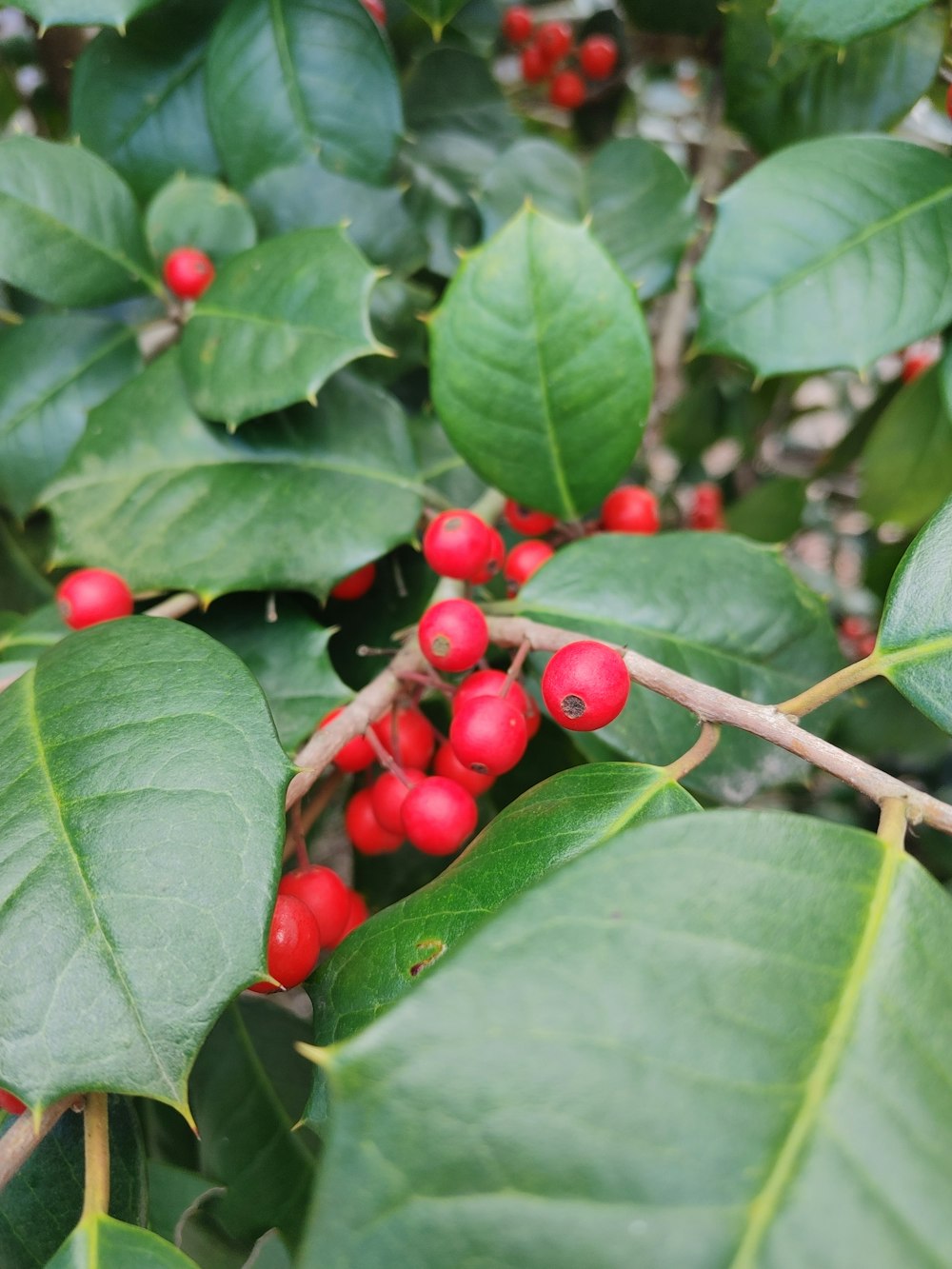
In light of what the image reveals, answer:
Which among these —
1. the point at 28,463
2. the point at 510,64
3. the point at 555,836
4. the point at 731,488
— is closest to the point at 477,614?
the point at 555,836

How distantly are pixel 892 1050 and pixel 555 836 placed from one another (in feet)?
0.83

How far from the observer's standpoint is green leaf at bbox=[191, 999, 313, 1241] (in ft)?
3.25

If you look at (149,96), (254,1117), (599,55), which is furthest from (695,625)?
(599,55)

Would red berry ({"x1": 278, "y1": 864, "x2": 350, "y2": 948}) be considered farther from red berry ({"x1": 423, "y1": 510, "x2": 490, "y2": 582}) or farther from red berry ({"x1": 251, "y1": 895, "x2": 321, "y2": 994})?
red berry ({"x1": 423, "y1": 510, "x2": 490, "y2": 582})

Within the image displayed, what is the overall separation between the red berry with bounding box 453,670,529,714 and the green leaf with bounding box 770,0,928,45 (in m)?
0.74

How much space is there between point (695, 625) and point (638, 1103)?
53cm

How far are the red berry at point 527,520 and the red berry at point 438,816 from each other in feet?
1.33

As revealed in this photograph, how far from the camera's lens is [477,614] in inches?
29.3

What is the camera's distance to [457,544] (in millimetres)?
819

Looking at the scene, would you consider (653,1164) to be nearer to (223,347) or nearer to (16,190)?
(223,347)

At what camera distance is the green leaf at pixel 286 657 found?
850mm

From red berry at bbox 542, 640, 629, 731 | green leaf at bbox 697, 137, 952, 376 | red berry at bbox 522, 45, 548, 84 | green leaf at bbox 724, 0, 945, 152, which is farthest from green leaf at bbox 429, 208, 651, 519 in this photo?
red berry at bbox 522, 45, 548, 84

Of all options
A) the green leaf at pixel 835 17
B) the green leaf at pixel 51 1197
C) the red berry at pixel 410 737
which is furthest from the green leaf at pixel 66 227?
the green leaf at pixel 51 1197

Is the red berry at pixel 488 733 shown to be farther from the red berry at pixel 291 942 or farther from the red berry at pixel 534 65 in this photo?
the red berry at pixel 534 65
